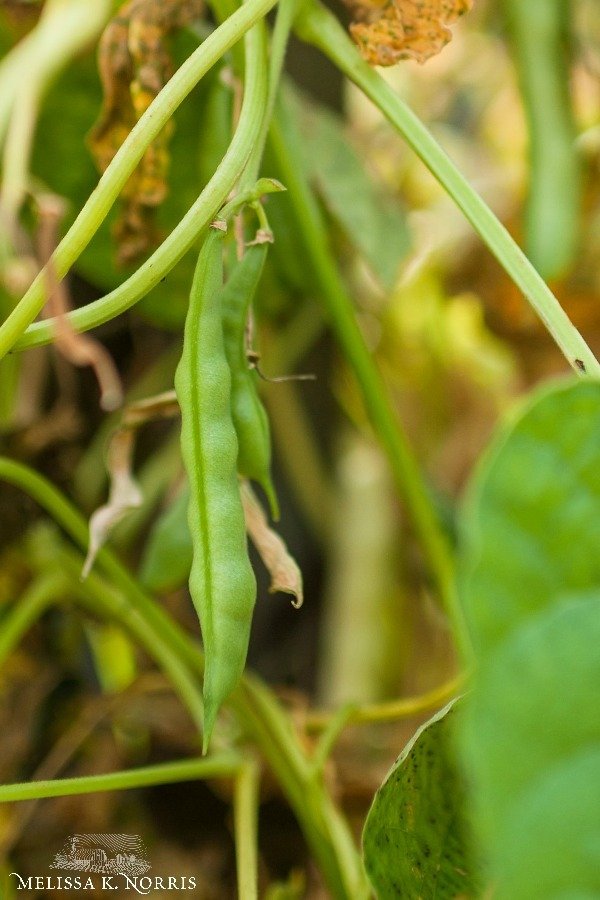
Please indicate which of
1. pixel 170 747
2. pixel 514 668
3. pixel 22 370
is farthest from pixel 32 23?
pixel 514 668

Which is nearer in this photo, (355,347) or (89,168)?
(355,347)

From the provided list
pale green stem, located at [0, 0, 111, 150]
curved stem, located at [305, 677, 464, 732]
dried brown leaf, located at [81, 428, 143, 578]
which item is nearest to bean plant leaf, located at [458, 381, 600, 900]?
dried brown leaf, located at [81, 428, 143, 578]

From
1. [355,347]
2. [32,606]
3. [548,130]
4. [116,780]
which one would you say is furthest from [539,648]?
[548,130]

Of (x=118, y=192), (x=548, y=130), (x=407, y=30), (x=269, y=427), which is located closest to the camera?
(x=118, y=192)

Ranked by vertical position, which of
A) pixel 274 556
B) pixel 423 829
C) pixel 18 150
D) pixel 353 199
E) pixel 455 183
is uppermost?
pixel 18 150

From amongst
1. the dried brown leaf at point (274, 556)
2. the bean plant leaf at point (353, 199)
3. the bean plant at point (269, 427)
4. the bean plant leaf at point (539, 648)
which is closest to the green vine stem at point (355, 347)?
the bean plant at point (269, 427)
